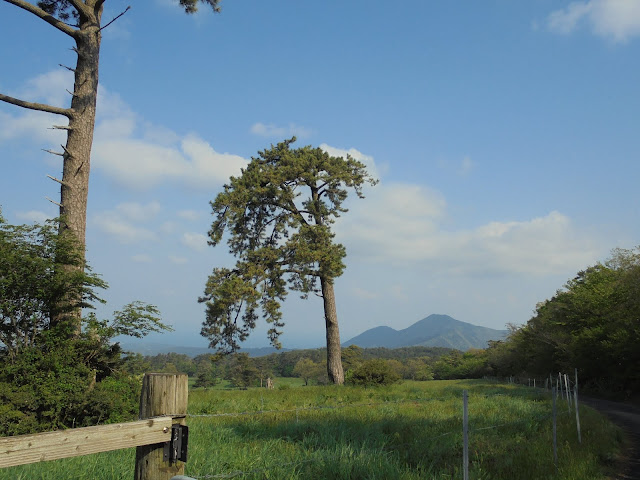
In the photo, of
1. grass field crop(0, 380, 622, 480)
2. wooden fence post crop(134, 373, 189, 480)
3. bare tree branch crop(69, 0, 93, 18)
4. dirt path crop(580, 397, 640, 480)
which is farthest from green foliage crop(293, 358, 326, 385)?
wooden fence post crop(134, 373, 189, 480)

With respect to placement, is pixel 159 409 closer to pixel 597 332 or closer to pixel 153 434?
pixel 153 434

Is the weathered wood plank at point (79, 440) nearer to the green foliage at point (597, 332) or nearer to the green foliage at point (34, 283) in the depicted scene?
the green foliage at point (34, 283)

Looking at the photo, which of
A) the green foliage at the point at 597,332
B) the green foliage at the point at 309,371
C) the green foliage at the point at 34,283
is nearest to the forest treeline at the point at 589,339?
the green foliage at the point at 597,332

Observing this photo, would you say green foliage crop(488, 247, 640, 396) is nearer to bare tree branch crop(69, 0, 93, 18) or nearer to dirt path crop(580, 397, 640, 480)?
dirt path crop(580, 397, 640, 480)

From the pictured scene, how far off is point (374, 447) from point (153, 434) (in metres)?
5.05

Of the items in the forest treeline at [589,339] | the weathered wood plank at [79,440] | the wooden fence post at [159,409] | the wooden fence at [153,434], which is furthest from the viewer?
the forest treeline at [589,339]

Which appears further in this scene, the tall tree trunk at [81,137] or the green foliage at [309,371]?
the green foliage at [309,371]

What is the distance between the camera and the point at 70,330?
9867mm

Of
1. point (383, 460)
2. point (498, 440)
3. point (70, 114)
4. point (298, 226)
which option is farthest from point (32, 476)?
point (298, 226)

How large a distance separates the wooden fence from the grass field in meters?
1.51

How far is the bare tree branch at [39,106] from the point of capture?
11538mm

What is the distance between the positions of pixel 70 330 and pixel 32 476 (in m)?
5.09

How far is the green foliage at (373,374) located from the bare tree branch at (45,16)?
1855 centimetres

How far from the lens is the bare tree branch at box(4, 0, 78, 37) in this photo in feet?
39.9
